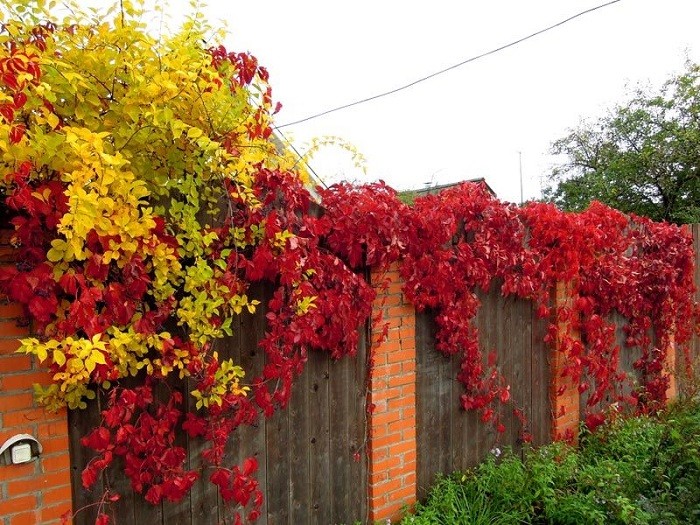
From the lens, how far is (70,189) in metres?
1.57

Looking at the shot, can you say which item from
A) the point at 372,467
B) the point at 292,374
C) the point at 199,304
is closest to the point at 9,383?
the point at 199,304

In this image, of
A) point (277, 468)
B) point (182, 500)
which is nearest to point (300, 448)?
point (277, 468)

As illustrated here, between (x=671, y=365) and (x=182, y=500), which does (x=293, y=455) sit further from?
(x=671, y=365)

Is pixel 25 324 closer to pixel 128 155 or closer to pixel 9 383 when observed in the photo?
pixel 9 383

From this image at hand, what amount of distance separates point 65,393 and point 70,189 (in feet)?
2.69

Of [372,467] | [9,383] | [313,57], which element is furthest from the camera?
[313,57]

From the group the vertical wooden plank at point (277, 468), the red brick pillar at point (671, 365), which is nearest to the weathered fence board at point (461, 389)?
the vertical wooden plank at point (277, 468)

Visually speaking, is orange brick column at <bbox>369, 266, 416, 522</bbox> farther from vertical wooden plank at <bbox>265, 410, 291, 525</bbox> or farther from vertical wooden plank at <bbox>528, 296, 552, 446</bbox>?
vertical wooden plank at <bbox>528, 296, 552, 446</bbox>

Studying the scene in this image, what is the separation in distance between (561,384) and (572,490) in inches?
41.3

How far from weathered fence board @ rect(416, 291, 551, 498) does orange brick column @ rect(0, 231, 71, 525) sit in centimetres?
216

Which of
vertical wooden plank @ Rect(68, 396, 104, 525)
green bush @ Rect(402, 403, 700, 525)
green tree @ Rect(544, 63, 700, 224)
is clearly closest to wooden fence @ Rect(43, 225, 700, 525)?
vertical wooden plank @ Rect(68, 396, 104, 525)

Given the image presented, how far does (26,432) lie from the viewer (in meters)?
1.83

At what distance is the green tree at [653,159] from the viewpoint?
13281 mm

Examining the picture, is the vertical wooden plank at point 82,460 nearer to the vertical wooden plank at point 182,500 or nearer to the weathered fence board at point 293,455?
the weathered fence board at point 293,455
